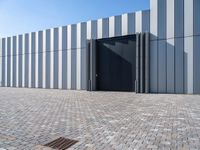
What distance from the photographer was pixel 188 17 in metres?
14.9

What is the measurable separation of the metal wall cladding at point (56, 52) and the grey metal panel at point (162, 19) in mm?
885

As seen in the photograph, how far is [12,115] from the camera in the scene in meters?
7.64

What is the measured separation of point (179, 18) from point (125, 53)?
15.6 ft

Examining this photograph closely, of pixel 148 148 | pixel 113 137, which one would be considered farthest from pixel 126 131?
pixel 148 148

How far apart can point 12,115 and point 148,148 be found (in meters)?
5.28

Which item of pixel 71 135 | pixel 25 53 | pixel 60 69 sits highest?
pixel 25 53

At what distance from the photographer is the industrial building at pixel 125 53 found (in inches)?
587

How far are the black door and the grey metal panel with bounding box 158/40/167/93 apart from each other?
2016 millimetres

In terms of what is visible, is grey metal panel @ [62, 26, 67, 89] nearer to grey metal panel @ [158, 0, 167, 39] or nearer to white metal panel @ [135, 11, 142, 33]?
white metal panel @ [135, 11, 142, 33]

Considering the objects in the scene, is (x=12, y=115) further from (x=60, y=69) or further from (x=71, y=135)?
(x=60, y=69)

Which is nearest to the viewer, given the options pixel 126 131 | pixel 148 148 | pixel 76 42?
pixel 148 148

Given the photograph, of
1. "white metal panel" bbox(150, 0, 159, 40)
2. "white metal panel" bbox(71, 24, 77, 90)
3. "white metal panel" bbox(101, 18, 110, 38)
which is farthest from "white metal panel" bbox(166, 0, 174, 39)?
"white metal panel" bbox(71, 24, 77, 90)

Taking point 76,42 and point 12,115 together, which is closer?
point 12,115

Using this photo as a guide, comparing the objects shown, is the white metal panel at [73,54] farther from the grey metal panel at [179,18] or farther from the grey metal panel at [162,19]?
the grey metal panel at [179,18]
